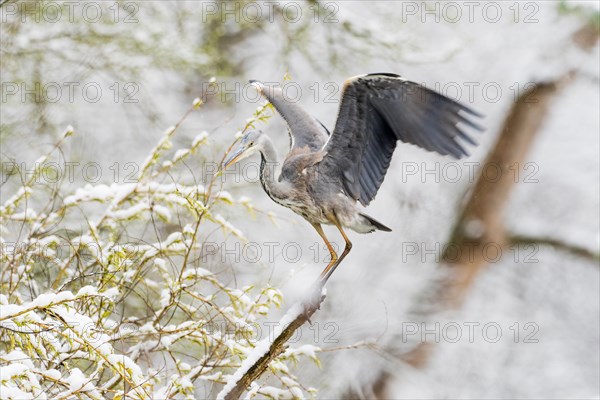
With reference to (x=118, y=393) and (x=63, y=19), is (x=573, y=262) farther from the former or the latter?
(x=118, y=393)

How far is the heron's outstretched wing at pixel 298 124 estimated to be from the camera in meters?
4.89

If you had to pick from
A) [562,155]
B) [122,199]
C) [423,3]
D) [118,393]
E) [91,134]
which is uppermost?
[423,3]

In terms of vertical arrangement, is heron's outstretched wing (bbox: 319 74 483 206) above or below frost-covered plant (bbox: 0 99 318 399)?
above

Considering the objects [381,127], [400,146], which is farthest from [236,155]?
[400,146]

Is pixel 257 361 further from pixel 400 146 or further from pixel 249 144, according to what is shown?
pixel 400 146

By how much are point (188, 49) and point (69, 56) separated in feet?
3.15

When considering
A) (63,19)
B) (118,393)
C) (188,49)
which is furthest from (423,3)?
(118,393)

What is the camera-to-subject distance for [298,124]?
497cm

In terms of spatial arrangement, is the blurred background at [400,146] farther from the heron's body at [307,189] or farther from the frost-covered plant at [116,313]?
the frost-covered plant at [116,313]

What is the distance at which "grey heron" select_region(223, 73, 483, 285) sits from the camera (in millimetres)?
4312

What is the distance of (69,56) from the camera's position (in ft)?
25.6

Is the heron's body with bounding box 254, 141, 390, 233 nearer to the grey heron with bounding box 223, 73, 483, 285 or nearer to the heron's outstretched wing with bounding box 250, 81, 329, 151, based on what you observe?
the grey heron with bounding box 223, 73, 483, 285

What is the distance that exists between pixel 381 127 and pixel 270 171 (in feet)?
1.81

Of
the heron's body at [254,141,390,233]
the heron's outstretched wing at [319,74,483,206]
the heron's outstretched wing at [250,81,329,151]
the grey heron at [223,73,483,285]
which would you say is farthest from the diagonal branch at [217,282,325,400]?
the heron's outstretched wing at [250,81,329,151]
